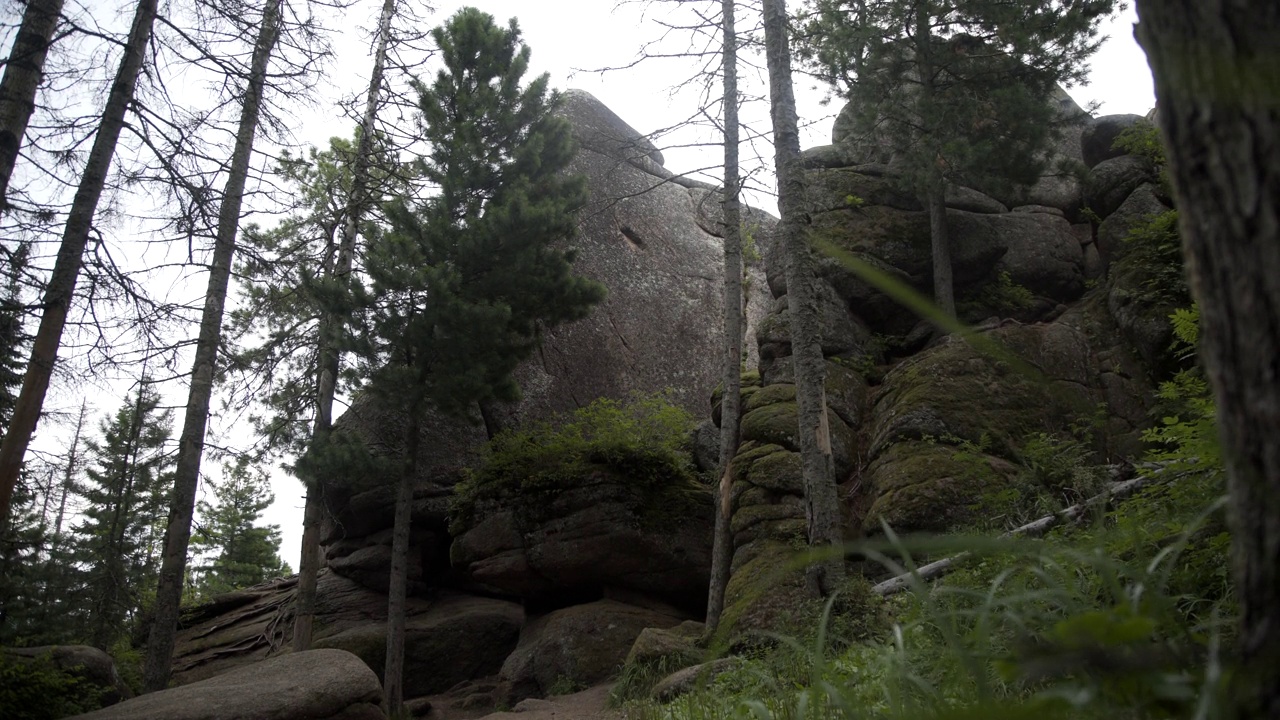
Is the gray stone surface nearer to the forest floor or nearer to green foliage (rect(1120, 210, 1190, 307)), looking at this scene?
green foliage (rect(1120, 210, 1190, 307))

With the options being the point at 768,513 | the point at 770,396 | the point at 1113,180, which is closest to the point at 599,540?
the point at 770,396

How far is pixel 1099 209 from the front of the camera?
12938 millimetres

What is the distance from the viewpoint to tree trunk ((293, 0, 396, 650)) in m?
13.0

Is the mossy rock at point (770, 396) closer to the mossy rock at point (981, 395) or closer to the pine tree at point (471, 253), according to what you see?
the mossy rock at point (981, 395)

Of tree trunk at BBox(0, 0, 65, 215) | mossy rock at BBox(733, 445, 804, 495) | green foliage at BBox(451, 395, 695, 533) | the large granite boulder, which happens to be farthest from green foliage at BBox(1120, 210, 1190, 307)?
tree trunk at BBox(0, 0, 65, 215)

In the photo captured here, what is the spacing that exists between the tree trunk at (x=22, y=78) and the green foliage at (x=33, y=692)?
444cm

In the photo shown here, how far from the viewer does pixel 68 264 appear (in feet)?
25.6

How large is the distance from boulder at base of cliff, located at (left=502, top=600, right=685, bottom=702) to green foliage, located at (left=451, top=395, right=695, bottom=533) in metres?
2.00

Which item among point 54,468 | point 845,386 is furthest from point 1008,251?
point 54,468

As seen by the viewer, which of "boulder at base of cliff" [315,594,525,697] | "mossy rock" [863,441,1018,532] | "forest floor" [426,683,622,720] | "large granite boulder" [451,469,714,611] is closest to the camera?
"mossy rock" [863,441,1018,532]

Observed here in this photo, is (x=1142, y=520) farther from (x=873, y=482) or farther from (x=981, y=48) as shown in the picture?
(x=981, y=48)

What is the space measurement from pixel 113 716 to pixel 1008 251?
12.5 metres

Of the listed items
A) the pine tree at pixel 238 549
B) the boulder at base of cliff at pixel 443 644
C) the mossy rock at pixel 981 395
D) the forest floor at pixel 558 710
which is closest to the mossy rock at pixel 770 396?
the mossy rock at pixel 981 395

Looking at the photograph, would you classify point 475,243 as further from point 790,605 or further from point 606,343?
point 790,605
